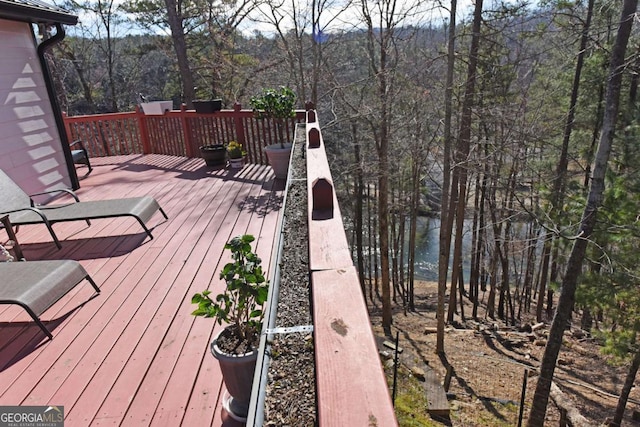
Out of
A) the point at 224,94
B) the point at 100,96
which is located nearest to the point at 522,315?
the point at 224,94

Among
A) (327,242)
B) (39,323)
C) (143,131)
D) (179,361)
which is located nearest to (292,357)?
(327,242)

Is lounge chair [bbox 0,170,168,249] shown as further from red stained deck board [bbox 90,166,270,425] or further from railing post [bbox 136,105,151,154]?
railing post [bbox 136,105,151,154]

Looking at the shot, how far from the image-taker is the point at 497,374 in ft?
31.4

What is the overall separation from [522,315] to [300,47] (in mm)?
14793

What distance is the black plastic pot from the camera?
6594mm

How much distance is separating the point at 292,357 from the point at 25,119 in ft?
17.7

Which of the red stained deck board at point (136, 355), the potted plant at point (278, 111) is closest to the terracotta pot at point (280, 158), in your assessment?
the potted plant at point (278, 111)

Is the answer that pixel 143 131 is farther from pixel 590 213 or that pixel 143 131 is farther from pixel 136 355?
pixel 590 213

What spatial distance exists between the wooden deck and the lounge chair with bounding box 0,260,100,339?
0.24m

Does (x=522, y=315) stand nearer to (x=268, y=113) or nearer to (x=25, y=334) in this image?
(x=268, y=113)

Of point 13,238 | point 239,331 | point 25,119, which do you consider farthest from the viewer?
point 25,119

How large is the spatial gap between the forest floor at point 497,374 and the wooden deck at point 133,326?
4.61 meters

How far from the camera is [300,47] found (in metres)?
12.2

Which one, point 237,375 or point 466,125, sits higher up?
point 466,125
